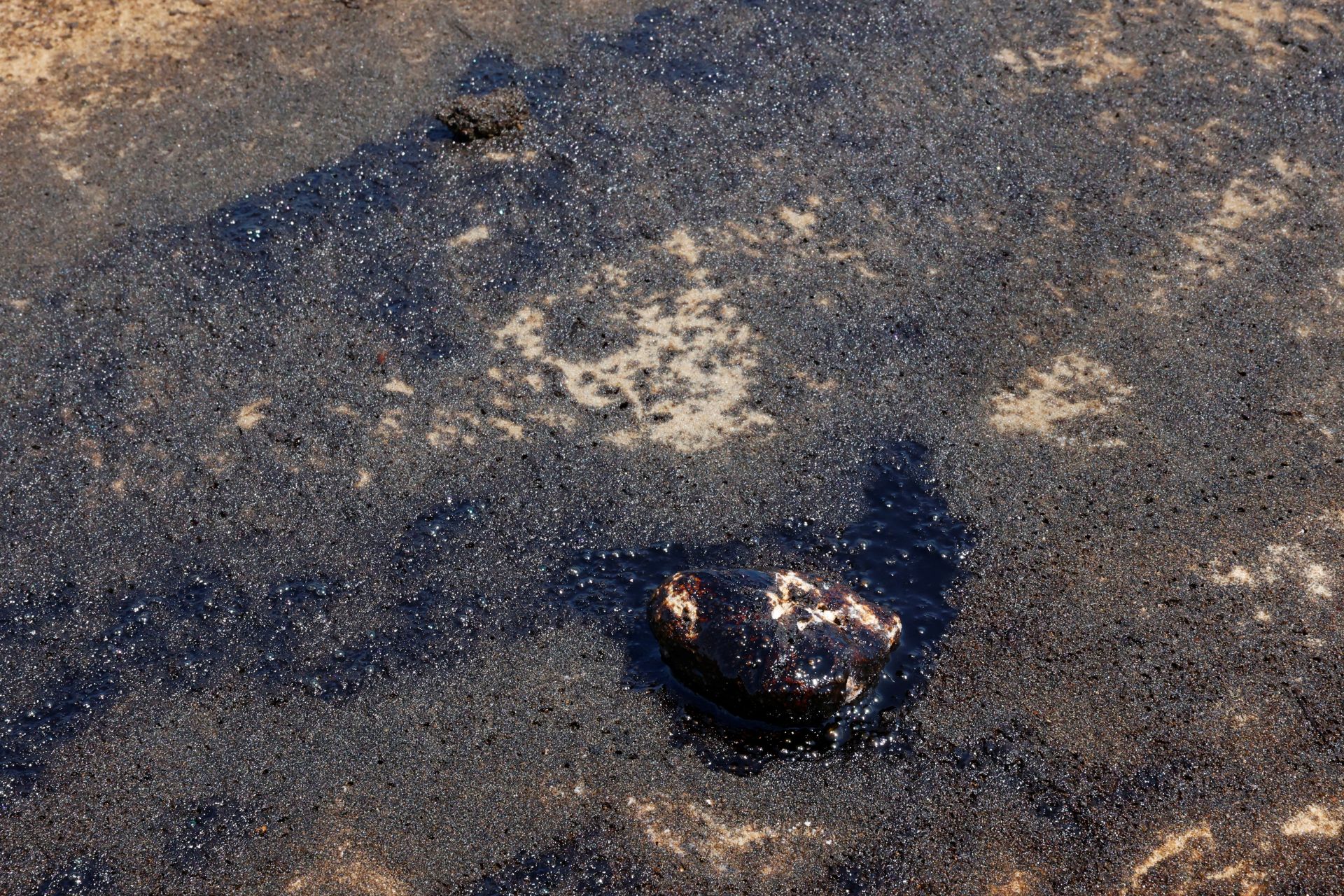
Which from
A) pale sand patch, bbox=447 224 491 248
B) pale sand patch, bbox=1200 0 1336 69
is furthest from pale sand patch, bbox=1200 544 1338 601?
pale sand patch, bbox=447 224 491 248

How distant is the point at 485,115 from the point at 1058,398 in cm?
456

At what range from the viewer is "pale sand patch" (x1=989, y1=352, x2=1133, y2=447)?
25.4 feet

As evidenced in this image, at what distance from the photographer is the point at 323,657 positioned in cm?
676

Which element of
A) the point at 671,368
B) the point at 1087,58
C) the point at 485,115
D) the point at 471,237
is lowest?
the point at 671,368

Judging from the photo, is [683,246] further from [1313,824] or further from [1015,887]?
[1313,824]

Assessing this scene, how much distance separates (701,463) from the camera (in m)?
7.57

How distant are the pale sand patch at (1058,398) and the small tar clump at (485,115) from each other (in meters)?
4.14

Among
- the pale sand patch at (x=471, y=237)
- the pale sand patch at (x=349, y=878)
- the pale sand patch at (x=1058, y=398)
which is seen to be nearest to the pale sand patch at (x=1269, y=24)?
the pale sand patch at (x=1058, y=398)

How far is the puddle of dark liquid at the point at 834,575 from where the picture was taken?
6453 mm

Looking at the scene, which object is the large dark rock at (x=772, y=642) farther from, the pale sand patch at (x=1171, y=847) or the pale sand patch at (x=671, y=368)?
the pale sand patch at (x=1171, y=847)

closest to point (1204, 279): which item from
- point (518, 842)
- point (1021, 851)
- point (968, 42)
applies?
point (968, 42)

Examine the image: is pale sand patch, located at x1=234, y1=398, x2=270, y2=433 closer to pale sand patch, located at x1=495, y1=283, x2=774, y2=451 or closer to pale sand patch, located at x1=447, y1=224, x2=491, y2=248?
pale sand patch, located at x1=495, y1=283, x2=774, y2=451

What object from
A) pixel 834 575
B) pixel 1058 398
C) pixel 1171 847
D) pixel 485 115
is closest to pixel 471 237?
pixel 485 115

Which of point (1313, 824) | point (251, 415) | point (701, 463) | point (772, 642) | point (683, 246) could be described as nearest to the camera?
point (1313, 824)
